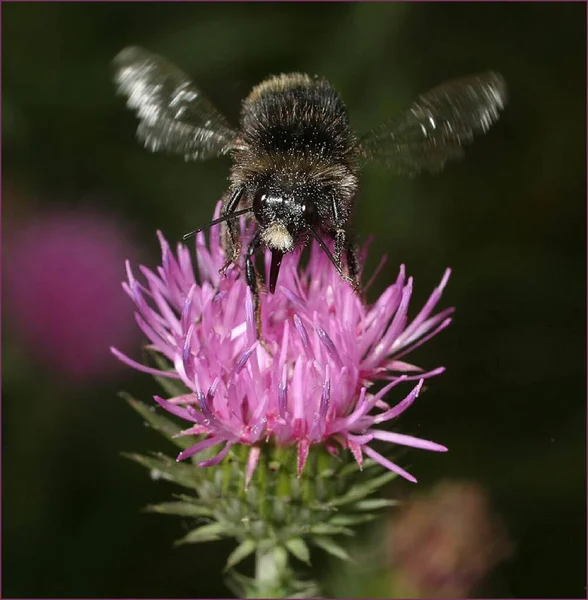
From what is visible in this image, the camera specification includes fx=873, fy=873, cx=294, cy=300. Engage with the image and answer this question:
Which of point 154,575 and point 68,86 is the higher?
point 68,86

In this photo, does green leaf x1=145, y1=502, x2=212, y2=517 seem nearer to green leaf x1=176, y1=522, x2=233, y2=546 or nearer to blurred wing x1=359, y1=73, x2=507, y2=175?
green leaf x1=176, y1=522, x2=233, y2=546

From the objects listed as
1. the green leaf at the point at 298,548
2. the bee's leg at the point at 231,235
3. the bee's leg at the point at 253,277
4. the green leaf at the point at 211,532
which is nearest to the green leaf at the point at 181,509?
the green leaf at the point at 211,532

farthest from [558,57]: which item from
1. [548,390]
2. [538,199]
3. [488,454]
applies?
[488,454]

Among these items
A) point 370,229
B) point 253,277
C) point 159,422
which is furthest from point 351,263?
point 370,229

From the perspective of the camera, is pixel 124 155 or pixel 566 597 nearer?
pixel 566 597

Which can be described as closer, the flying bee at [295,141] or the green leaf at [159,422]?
the flying bee at [295,141]

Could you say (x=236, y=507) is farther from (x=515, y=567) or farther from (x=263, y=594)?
(x=515, y=567)

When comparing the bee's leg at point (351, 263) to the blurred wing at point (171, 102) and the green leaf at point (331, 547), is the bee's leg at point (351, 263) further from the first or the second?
the green leaf at point (331, 547)

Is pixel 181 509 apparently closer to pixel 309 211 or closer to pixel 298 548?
pixel 298 548
